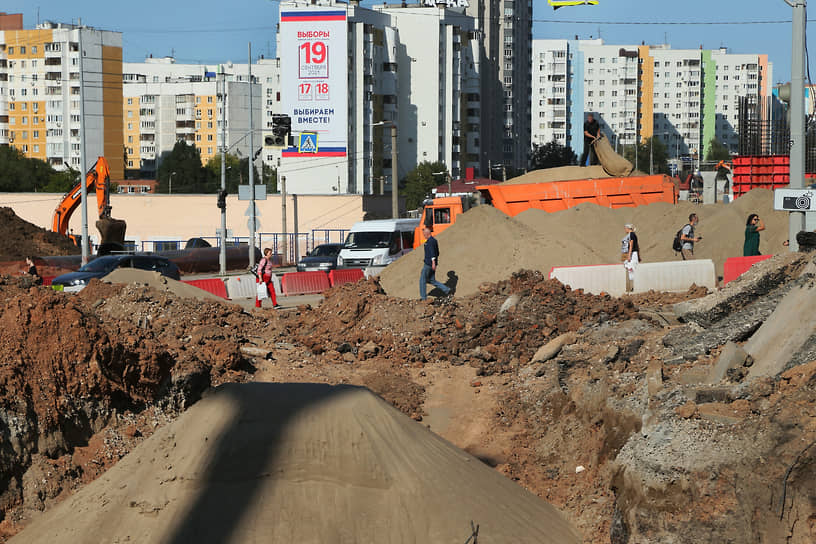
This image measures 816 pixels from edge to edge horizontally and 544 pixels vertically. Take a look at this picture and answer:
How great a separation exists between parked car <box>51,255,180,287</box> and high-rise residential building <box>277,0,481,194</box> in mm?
54461

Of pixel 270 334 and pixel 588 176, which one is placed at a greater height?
pixel 588 176

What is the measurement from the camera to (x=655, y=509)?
6832 mm

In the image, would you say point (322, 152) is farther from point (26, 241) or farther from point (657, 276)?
point (657, 276)

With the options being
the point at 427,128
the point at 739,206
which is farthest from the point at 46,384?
the point at 427,128

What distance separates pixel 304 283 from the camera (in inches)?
1094

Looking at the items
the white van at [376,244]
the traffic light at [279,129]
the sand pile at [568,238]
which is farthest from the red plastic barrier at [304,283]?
the sand pile at [568,238]

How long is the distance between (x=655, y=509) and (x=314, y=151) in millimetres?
83288

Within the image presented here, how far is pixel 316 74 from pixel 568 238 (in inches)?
2680

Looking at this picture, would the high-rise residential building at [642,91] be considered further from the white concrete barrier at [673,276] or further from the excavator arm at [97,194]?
the white concrete barrier at [673,276]

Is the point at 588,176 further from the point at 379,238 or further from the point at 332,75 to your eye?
the point at 332,75

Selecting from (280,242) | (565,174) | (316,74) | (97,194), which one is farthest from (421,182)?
(565,174)

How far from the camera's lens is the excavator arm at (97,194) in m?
39.7

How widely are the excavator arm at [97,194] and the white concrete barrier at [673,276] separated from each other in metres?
24.4

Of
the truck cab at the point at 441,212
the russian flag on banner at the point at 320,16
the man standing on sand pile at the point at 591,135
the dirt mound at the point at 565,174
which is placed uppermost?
the russian flag on banner at the point at 320,16
